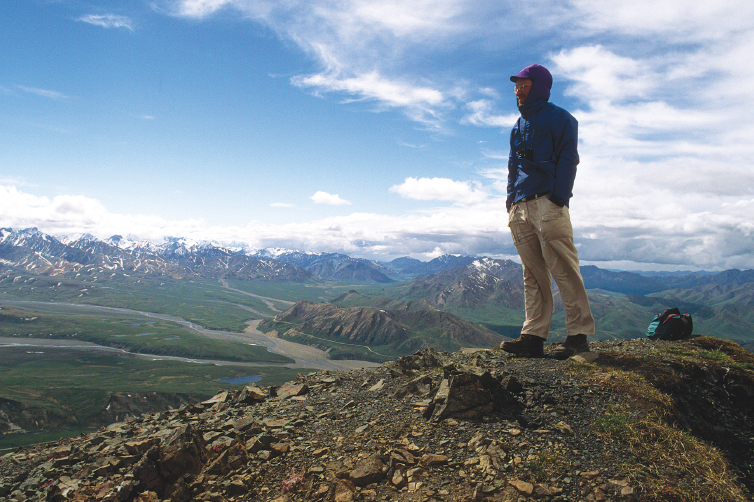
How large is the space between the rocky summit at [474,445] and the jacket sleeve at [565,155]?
147 inches

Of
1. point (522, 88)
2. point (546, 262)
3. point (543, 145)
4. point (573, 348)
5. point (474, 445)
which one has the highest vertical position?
point (522, 88)

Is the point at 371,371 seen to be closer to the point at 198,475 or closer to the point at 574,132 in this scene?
A: the point at 198,475

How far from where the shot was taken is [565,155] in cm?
828

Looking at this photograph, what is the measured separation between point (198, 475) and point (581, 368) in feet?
25.0

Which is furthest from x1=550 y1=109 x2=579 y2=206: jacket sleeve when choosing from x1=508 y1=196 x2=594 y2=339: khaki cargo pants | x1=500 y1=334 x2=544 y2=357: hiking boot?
x1=500 y1=334 x2=544 y2=357: hiking boot

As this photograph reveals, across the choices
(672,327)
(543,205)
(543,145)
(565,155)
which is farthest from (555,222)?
(672,327)

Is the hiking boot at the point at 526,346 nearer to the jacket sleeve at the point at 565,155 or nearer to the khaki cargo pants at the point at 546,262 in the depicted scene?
the khaki cargo pants at the point at 546,262

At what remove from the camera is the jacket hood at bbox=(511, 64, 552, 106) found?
349 inches

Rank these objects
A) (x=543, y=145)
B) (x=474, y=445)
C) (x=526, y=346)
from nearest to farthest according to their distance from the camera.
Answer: (x=474, y=445) < (x=543, y=145) < (x=526, y=346)

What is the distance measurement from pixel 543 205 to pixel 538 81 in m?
3.08

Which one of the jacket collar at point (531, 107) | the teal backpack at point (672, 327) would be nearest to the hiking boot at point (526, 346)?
the teal backpack at point (672, 327)

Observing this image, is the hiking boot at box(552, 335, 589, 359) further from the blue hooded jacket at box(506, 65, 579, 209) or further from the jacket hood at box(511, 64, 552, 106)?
the jacket hood at box(511, 64, 552, 106)

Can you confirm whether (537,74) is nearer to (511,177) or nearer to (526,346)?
(511,177)

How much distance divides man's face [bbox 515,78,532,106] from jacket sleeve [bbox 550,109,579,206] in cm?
97
